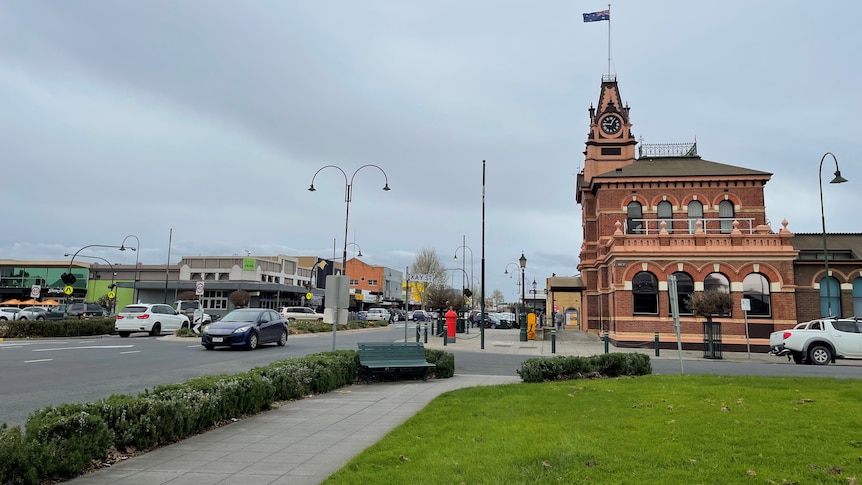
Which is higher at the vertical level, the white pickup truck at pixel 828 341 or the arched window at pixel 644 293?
the arched window at pixel 644 293

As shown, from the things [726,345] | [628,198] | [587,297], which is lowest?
[726,345]

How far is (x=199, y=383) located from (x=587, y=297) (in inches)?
1343

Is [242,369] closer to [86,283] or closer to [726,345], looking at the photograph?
[726,345]

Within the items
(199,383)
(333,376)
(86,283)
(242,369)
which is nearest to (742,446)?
(199,383)

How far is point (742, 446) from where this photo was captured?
573cm

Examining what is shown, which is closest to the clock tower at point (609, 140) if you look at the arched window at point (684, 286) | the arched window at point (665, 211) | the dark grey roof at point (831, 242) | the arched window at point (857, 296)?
the arched window at point (665, 211)

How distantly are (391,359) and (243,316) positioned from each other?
10795mm

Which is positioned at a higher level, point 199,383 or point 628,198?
point 628,198

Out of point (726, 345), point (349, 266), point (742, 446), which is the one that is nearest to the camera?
point (742, 446)

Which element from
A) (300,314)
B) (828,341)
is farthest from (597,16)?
(300,314)

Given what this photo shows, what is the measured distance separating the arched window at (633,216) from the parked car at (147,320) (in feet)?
88.7

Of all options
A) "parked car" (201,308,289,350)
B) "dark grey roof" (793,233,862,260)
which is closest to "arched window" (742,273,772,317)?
"dark grey roof" (793,233,862,260)

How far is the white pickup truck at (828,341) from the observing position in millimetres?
20516

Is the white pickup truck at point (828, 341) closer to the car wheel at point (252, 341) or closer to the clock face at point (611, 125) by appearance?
the car wheel at point (252, 341)
